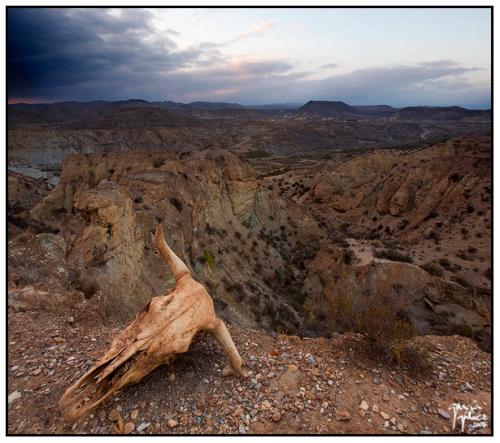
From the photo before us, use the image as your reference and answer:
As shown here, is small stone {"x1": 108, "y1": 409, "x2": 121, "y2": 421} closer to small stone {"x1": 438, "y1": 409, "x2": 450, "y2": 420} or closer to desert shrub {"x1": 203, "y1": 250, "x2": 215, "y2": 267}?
small stone {"x1": 438, "y1": 409, "x2": 450, "y2": 420}

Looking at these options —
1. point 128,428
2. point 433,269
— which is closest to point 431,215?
point 433,269

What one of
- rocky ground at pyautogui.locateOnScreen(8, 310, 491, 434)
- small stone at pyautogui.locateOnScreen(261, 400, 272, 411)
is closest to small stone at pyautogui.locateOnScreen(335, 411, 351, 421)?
rocky ground at pyautogui.locateOnScreen(8, 310, 491, 434)

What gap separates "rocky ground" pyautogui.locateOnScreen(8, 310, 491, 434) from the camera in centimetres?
452

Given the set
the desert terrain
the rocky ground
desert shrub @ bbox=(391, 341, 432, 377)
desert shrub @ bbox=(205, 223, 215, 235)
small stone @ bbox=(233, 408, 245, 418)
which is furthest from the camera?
desert shrub @ bbox=(205, 223, 215, 235)

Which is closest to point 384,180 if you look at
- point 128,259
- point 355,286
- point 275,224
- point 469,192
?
point 469,192

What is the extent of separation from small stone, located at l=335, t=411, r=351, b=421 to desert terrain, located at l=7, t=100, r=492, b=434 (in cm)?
2

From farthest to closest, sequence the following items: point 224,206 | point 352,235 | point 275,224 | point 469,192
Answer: point 352,235 → point 469,192 → point 275,224 → point 224,206

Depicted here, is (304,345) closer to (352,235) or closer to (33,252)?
(33,252)

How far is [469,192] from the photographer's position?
99.0 ft

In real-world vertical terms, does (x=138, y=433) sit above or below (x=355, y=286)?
above

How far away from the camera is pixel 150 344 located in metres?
4.44

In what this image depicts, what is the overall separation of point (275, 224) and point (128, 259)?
1735cm

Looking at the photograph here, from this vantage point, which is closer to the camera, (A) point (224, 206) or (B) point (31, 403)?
(B) point (31, 403)

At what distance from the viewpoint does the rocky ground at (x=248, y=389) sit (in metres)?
4.52
